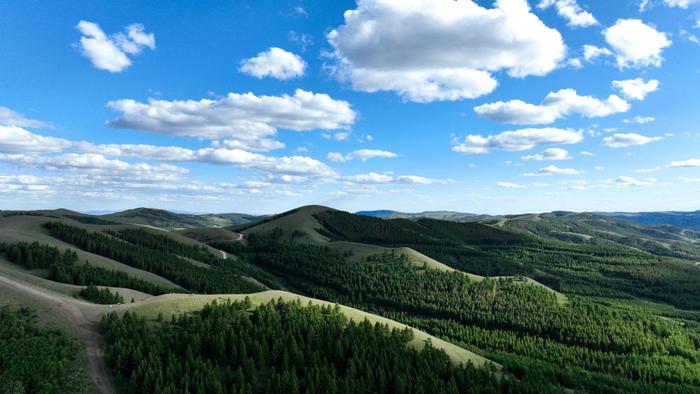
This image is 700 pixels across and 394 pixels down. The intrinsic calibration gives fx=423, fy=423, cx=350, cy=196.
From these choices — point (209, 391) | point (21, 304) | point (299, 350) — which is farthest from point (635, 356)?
point (21, 304)

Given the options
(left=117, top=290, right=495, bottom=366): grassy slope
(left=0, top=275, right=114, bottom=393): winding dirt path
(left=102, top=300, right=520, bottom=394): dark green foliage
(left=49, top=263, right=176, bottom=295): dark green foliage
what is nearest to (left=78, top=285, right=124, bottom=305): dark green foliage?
(left=0, top=275, right=114, bottom=393): winding dirt path

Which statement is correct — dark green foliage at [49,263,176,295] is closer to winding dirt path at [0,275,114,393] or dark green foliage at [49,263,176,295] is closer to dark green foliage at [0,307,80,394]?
winding dirt path at [0,275,114,393]

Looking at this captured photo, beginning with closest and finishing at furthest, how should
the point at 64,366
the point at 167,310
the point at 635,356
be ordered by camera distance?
the point at 64,366 → the point at 167,310 → the point at 635,356

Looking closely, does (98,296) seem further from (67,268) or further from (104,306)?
(67,268)

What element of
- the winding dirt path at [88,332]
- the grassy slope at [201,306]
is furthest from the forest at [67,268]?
the grassy slope at [201,306]

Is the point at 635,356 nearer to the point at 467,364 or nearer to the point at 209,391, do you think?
the point at 467,364

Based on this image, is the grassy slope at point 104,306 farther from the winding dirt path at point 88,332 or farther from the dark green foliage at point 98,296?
the dark green foliage at point 98,296
